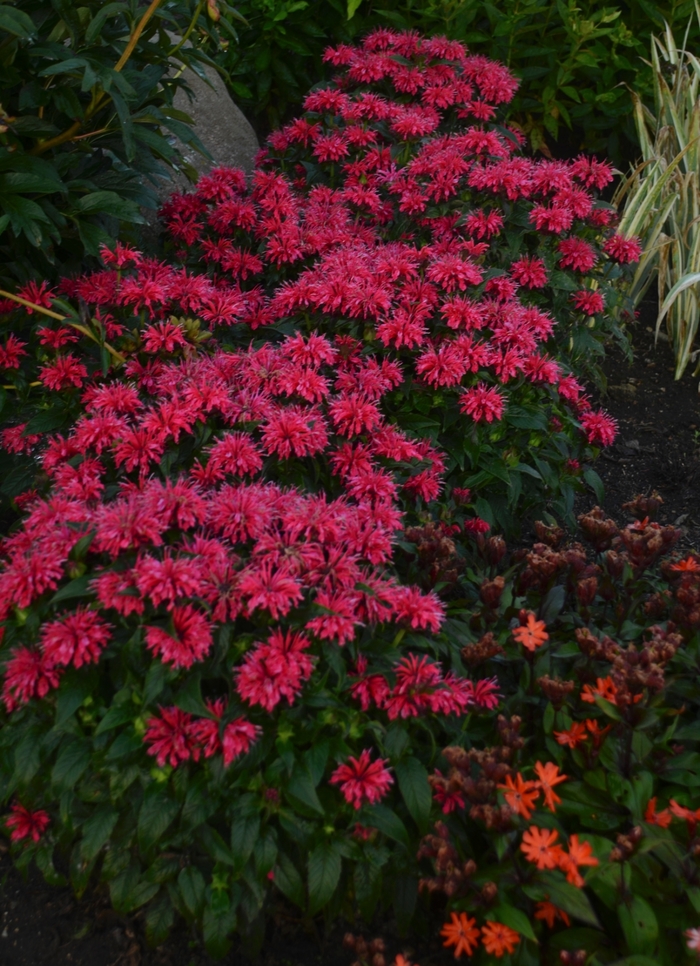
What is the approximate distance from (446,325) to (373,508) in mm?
728

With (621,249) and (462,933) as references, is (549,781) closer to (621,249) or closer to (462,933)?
(462,933)

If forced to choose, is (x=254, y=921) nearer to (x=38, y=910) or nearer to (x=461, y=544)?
(x=38, y=910)

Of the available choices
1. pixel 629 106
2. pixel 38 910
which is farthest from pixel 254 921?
pixel 629 106

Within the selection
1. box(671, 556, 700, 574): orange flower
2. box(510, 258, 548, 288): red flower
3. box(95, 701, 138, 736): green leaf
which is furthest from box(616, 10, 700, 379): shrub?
box(95, 701, 138, 736): green leaf

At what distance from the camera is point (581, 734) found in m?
1.89

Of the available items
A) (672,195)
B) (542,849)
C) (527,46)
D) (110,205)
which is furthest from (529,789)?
(527,46)

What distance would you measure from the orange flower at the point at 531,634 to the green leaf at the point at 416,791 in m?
0.37

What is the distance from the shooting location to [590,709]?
6.43ft

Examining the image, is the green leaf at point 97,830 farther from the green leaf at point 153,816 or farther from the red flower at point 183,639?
the red flower at point 183,639

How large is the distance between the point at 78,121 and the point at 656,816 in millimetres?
2296

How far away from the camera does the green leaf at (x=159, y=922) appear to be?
70.5 inches

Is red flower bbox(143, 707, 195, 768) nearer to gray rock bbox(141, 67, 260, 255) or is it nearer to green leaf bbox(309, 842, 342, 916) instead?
green leaf bbox(309, 842, 342, 916)

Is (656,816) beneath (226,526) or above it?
beneath

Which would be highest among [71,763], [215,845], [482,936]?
[71,763]
